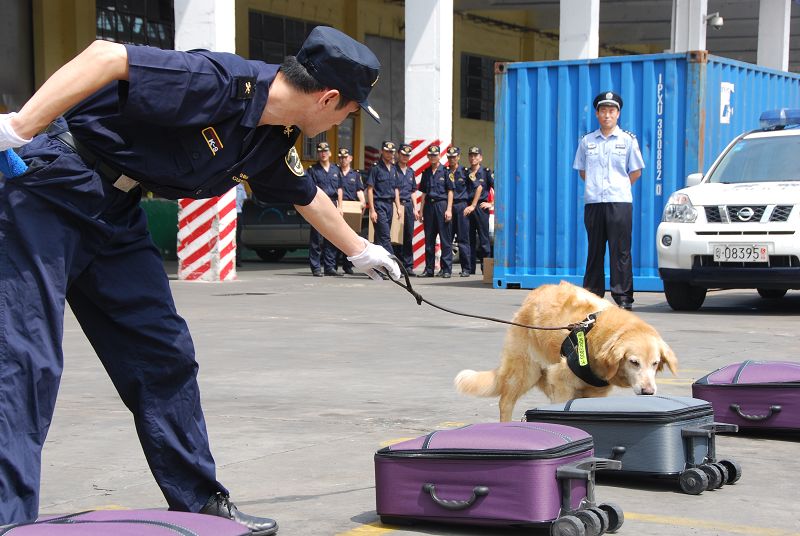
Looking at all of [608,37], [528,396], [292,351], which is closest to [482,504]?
[528,396]

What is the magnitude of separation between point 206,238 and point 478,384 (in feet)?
36.5

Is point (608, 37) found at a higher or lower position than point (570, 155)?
higher

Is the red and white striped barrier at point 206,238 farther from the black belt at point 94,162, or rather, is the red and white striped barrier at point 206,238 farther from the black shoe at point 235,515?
the black belt at point 94,162

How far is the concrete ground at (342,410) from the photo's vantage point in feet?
14.1

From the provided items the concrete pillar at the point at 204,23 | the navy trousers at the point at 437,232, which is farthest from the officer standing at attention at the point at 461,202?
the concrete pillar at the point at 204,23

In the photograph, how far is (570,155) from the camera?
1523 centimetres

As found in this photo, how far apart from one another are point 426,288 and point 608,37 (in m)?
22.9

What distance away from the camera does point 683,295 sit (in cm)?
1246

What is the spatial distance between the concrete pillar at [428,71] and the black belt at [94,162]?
15660mm

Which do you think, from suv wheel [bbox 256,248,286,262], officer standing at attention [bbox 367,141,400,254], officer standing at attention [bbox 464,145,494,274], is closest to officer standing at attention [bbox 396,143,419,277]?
officer standing at attention [bbox 367,141,400,254]

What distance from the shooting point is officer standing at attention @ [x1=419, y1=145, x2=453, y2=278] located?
18.9m

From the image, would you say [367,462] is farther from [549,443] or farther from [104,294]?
[104,294]

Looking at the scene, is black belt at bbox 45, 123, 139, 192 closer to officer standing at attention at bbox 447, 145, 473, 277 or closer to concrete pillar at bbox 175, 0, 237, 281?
concrete pillar at bbox 175, 0, 237, 281

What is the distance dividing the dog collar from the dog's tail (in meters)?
0.43
